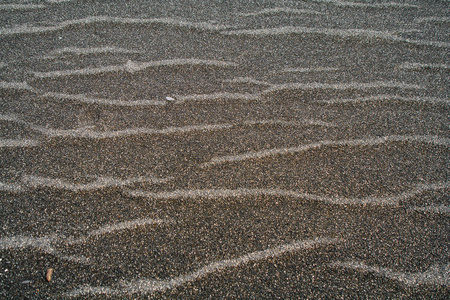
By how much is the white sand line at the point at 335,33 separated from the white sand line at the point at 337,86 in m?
0.32

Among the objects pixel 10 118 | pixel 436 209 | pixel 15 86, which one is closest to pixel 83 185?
pixel 10 118

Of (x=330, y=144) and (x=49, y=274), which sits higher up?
(x=330, y=144)

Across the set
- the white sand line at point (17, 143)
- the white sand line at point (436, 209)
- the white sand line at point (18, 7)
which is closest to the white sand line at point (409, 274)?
the white sand line at point (436, 209)

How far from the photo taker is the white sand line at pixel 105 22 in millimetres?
1605

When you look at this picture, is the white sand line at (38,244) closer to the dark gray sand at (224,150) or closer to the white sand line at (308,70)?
the dark gray sand at (224,150)

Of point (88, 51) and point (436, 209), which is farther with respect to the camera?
point (88, 51)

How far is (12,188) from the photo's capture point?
1.09 metres

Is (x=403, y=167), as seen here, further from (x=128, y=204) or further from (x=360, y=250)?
(x=128, y=204)

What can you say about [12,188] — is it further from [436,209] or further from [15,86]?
[436,209]

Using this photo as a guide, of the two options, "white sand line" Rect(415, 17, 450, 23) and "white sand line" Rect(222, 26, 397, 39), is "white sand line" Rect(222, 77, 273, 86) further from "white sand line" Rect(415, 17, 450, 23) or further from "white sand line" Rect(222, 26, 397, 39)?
"white sand line" Rect(415, 17, 450, 23)

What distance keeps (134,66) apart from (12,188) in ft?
2.20

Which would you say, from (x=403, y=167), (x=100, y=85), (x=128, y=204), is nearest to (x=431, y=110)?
(x=403, y=167)

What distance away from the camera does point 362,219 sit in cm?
107

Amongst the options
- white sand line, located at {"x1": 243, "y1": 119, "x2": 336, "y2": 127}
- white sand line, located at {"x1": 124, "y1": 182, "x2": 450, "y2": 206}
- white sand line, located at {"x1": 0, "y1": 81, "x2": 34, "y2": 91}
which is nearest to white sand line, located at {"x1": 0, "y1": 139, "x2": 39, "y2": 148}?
white sand line, located at {"x1": 0, "y1": 81, "x2": 34, "y2": 91}
